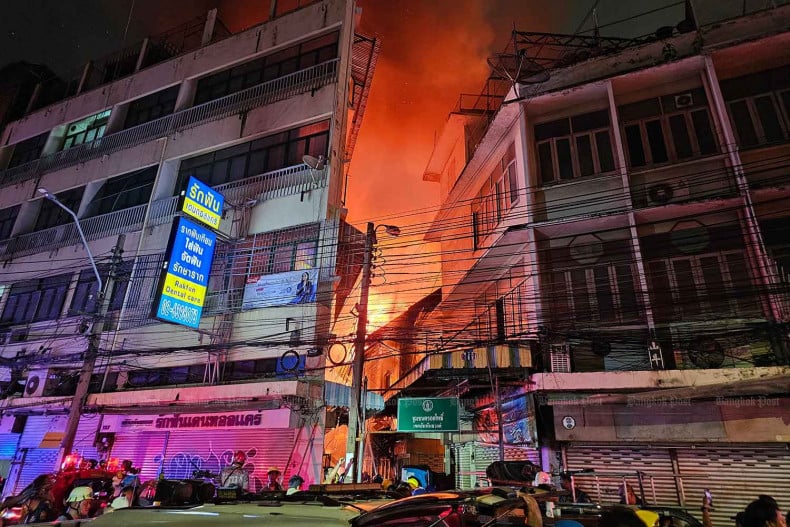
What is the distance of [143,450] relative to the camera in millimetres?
16062

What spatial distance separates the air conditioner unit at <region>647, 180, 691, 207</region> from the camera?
12102 millimetres

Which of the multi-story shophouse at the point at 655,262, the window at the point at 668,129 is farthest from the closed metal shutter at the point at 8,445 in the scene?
the window at the point at 668,129

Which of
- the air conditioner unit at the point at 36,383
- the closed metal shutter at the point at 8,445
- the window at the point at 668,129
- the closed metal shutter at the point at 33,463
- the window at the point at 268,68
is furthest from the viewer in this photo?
the window at the point at 268,68

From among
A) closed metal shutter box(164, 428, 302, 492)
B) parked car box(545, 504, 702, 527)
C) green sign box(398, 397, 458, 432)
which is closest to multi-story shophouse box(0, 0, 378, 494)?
closed metal shutter box(164, 428, 302, 492)

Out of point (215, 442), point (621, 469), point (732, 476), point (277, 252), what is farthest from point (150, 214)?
point (732, 476)

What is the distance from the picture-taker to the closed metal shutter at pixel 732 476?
971 cm

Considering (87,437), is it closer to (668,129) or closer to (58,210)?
(58,210)

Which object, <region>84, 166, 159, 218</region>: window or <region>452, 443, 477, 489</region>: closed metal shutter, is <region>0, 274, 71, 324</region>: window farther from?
<region>452, 443, 477, 489</region>: closed metal shutter

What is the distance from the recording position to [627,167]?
12.7 metres

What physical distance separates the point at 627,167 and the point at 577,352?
5.37 m

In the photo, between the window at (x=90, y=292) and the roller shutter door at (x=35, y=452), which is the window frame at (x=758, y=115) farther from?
the roller shutter door at (x=35, y=452)

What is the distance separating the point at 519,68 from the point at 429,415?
35.2ft

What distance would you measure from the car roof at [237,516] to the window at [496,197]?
11.4 metres

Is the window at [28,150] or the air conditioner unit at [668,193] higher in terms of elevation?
the window at [28,150]
